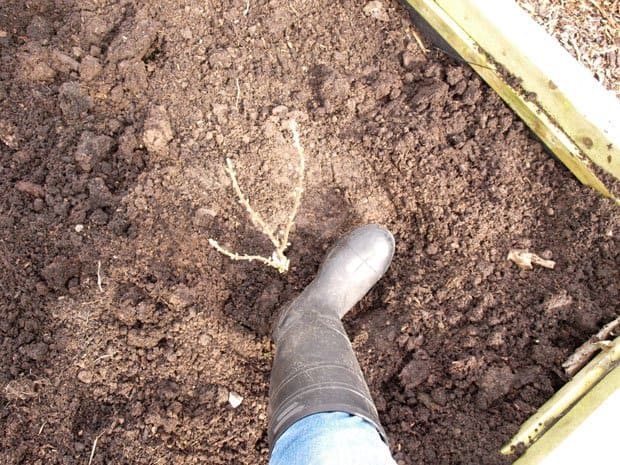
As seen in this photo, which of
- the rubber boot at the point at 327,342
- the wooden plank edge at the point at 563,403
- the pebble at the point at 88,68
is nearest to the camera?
the rubber boot at the point at 327,342

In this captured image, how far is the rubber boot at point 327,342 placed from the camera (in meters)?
1.62

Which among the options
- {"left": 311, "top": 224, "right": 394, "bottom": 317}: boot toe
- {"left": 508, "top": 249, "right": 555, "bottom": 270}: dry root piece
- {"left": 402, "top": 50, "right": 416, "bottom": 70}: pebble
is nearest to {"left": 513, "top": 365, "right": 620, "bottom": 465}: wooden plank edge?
{"left": 508, "top": 249, "right": 555, "bottom": 270}: dry root piece

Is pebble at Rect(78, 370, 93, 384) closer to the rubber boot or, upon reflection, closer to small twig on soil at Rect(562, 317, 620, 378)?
the rubber boot

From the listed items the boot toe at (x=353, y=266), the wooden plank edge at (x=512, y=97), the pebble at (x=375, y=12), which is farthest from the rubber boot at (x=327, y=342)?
the pebble at (x=375, y=12)

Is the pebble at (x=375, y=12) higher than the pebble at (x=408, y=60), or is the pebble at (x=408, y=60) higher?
the pebble at (x=375, y=12)

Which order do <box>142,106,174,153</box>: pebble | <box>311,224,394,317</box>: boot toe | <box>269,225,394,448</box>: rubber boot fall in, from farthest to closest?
<box>142,106,174,153</box>: pebble < <box>311,224,394,317</box>: boot toe < <box>269,225,394,448</box>: rubber boot

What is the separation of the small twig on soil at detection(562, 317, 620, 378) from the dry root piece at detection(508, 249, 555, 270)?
1.02 feet

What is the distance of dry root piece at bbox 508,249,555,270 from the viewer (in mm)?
2064

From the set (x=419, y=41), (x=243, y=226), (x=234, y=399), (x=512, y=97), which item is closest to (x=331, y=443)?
(x=234, y=399)

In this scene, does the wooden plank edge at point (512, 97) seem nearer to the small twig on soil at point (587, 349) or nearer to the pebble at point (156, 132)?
the small twig on soil at point (587, 349)

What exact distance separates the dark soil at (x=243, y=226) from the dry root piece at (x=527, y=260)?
0.04 metres

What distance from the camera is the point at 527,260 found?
2.07m

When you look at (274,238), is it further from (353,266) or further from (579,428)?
(579,428)

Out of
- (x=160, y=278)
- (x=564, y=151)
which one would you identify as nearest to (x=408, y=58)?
(x=564, y=151)
